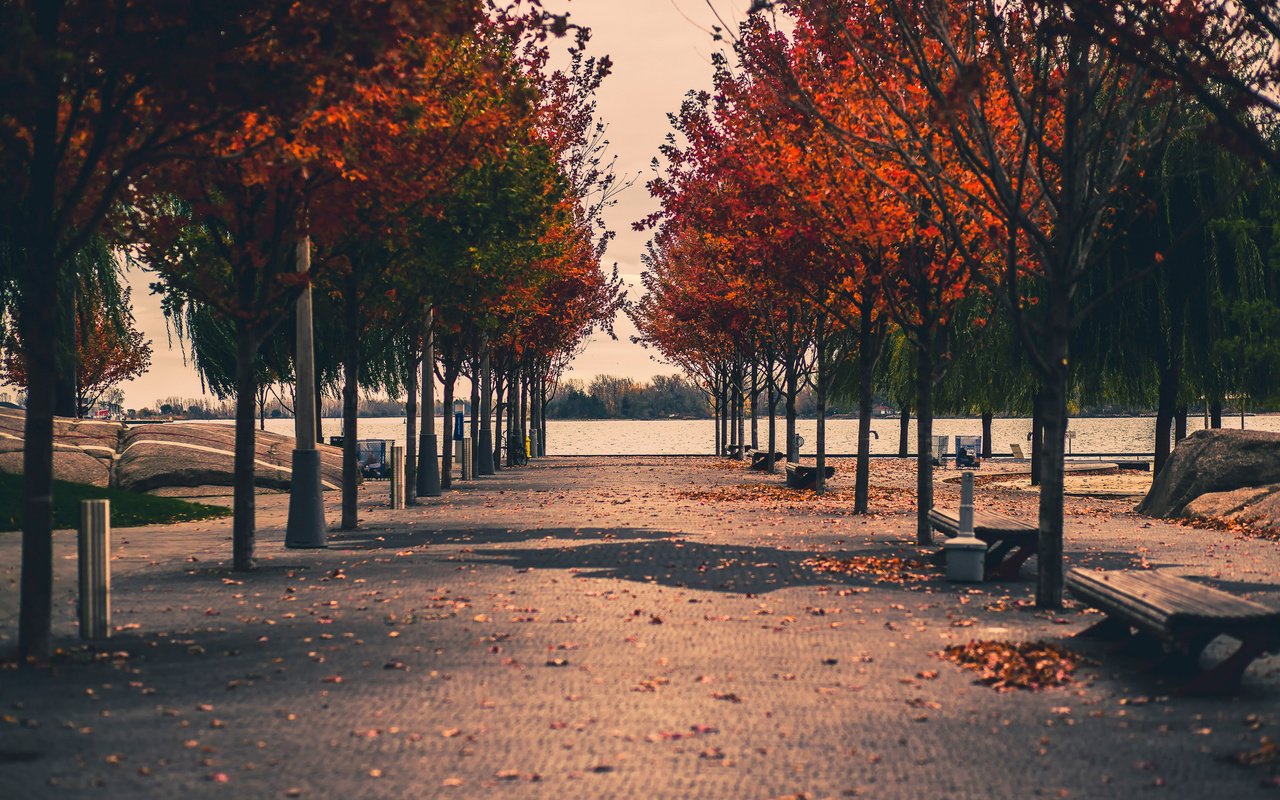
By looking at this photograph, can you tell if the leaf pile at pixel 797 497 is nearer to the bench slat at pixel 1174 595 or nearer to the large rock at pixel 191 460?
the large rock at pixel 191 460

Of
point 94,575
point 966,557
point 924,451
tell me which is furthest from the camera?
point 924,451

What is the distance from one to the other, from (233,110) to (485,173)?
11.6m

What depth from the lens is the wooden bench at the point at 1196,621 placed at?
8555 mm

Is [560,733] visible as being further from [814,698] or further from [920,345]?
[920,345]

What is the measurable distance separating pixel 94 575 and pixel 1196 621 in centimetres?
767

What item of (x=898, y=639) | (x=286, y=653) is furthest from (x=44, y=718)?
(x=898, y=639)

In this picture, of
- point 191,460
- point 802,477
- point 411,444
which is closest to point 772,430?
point 802,477

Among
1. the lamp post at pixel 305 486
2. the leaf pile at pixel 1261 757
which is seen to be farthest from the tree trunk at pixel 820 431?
the leaf pile at pixel 1261 757

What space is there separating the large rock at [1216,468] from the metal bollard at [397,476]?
1386 centimetres

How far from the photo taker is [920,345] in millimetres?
20547

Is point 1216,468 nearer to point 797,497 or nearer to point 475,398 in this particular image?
point 797,497

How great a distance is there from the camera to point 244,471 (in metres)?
15.8

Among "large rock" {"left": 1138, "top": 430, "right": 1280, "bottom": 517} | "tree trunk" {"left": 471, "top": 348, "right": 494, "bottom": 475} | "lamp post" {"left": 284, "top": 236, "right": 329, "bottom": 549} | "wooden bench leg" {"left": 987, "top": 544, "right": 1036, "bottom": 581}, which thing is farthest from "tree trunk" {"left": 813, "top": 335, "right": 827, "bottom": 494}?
"wooden bench leg" {"left": 987, "top": 544, "right": 1036, "bottom": 581}

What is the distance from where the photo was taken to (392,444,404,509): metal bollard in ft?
87.3
